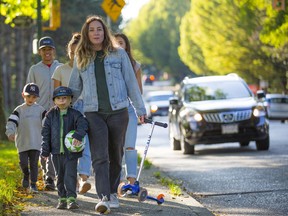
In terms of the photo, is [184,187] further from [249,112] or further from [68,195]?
[249,112]

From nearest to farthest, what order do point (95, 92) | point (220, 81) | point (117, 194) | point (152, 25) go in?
point (95, 92) → point (117, 194) → point (220, 81) → point (152, 25)

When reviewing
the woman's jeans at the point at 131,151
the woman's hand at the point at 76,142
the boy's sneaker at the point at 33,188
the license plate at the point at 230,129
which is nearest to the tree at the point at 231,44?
the license plate at the point at 230,129

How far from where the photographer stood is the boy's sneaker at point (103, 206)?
8688mm

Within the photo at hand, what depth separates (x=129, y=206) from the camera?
31.0 ft

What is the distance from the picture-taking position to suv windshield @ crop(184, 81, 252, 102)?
19.2m

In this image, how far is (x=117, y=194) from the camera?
974cm

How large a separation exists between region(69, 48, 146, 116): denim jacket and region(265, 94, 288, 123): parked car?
36.1 meters

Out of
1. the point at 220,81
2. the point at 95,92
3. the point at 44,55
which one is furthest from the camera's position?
the point at 220,81

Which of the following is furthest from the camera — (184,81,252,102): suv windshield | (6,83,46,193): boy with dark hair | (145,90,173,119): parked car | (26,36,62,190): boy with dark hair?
(145,90,173,119): parked car

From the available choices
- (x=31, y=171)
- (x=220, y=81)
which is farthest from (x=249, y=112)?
(x=31, y=171)

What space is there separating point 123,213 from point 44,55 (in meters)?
3.34

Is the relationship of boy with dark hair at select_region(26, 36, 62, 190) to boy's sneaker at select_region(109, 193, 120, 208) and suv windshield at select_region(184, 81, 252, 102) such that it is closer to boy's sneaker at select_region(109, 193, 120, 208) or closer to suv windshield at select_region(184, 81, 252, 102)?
boy's sneaker at select_region(109, 193, 120, 208)

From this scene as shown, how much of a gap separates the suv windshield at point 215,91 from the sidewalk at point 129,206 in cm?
843

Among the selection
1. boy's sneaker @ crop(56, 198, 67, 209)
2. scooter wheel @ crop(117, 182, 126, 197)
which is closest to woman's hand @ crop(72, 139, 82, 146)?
boy's sneaker @ crop(56, 198, 67, 209)
